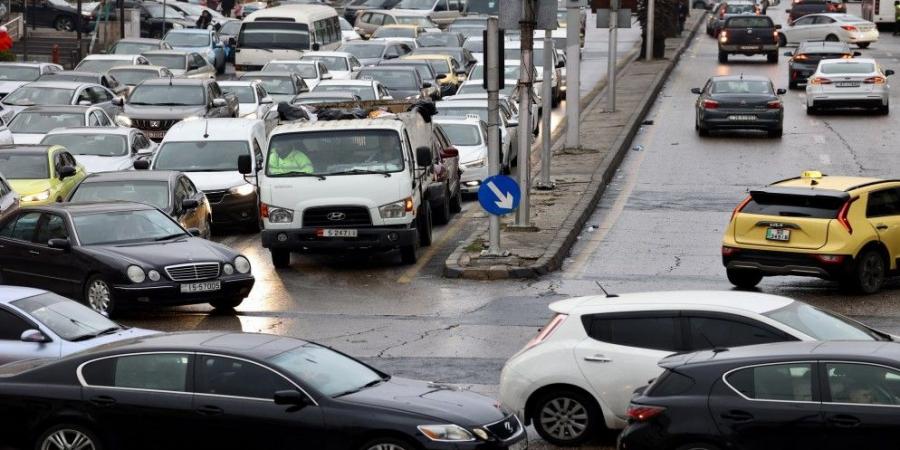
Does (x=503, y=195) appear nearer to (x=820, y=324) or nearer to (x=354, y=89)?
(x=820, y=324)

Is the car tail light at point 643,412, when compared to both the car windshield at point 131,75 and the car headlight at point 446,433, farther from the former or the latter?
the car windshield at point 131,75

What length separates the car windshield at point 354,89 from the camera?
37.9m

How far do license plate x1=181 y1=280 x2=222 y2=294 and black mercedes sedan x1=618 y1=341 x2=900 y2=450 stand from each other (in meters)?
9.12

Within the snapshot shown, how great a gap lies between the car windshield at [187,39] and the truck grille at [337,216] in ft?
110

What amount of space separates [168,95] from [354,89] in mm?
4390

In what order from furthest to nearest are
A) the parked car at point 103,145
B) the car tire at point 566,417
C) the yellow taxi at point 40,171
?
the parked car at point 103,145
the yellow taxi at point 40,171
the car tire at point 566,417

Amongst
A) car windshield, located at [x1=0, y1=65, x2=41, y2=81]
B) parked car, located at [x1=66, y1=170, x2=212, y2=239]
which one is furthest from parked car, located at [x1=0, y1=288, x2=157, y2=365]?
car windshield, located at [x1=0, y1=65, x2=41, y2=81]

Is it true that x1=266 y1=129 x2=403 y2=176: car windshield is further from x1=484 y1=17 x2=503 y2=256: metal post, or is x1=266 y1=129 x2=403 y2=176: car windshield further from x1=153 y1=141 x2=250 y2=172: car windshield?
x1=153 y1=141 x2=250 y2=172: car windshield

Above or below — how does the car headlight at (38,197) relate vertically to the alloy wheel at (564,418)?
below

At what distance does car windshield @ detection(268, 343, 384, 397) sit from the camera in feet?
37.5

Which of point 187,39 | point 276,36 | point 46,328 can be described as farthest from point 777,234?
point 187,39

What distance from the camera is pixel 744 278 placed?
21016mm

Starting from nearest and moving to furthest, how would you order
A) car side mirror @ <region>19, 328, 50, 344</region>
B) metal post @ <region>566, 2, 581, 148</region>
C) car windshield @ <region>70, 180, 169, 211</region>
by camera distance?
car side mirror @ <region>19, 328, 50, 344</region>
car windshield @ <region>70, 180, 169, 211</region>
metal post @ <region>566, 2, 581, 148</region>

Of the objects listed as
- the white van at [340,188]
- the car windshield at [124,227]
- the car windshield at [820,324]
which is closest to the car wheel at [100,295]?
the car windshield at [124,227]
